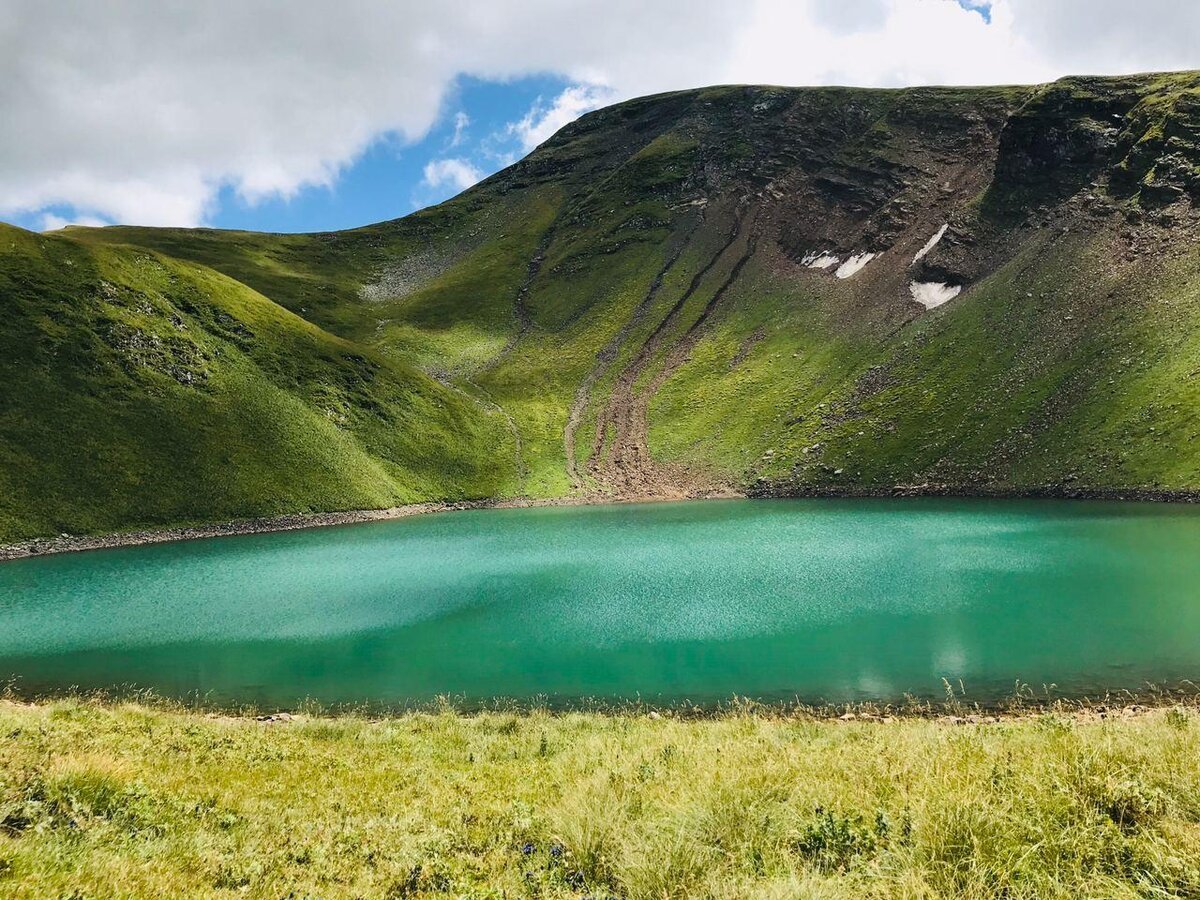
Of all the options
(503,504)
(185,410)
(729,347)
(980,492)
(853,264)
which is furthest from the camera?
(853,264)

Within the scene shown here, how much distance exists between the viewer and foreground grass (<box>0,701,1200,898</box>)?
21.7ft

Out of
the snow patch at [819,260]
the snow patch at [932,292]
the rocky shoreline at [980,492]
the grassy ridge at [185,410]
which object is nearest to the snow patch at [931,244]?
the snow patch at [932,292]

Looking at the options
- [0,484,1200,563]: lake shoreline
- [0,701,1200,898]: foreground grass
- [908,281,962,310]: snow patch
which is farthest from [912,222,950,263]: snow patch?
[0,701,1200,898]: foreground grass

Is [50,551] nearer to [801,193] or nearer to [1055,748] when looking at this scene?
[1055,748]

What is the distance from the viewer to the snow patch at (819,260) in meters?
124

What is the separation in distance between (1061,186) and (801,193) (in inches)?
2035

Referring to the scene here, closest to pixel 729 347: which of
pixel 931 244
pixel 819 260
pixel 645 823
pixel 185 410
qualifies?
pixel 819 260

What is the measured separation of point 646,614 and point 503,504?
56.8m

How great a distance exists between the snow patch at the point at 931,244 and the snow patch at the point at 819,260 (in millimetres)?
15845

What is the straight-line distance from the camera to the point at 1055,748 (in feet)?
31.9

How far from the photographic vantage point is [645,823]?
829cm

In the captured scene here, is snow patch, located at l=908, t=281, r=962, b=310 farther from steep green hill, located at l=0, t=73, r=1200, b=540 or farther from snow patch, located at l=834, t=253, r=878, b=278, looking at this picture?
snow patch, located at l=834, t=253, r=878, b=278

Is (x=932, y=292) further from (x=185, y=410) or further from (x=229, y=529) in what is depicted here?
(x=185, y=410)

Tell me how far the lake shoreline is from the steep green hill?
3.05 feet
